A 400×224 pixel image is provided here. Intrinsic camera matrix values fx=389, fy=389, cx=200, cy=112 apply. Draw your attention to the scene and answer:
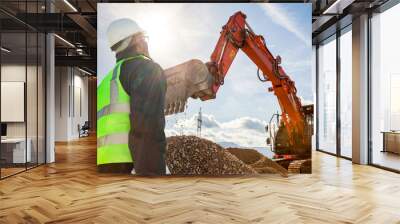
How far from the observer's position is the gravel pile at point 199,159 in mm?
6844

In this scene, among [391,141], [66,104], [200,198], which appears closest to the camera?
[200,198]

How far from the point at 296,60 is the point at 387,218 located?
11.7 ft

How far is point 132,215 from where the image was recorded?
4156mm

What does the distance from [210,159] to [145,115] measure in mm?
1385

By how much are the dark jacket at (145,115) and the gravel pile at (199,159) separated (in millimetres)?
193

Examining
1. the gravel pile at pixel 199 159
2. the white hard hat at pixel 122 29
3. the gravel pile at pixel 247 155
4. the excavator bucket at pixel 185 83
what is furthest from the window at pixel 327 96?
the white hard hat at pixel 122 29

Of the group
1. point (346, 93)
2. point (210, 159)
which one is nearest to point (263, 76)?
point (210, 159)

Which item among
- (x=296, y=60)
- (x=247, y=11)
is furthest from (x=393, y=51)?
(x=247, y=11)

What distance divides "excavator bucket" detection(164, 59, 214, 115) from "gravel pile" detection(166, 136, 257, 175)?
0.60 meters

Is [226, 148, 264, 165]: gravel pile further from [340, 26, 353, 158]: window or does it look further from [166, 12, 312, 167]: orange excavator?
[340, 26, 353, 158]: window

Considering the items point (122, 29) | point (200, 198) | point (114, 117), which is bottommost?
point (200, 198)

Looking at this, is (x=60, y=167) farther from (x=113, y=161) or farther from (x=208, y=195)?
(x=208, y=195)

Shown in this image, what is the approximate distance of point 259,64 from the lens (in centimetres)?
691

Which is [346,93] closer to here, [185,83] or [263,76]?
[263,76]
